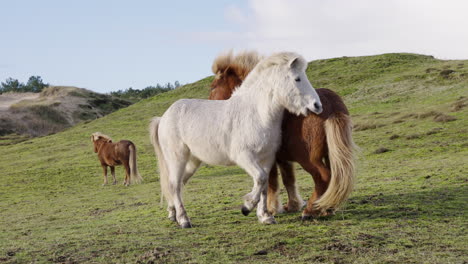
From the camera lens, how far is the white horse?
5.75 metres

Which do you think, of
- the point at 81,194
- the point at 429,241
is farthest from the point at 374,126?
the point at 429,241

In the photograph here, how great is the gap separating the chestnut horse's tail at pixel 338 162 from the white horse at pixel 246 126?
30cm

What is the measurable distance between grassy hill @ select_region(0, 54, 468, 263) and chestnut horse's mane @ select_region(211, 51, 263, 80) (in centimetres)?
208

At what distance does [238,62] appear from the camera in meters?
7.54

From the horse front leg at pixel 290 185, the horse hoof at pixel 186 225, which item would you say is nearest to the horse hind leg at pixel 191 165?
the horse hoof at pixel 186 225

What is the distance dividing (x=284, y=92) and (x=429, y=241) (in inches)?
86.6

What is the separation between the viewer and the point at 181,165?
6.41m

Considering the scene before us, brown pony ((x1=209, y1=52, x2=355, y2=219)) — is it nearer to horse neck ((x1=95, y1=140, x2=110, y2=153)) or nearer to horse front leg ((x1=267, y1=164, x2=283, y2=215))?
horse front leg ((x1=267, y1=164, x2=283, y2=215))

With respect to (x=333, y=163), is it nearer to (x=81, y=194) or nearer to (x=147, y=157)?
(x=81, y=194)

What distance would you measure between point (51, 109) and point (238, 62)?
157 ft

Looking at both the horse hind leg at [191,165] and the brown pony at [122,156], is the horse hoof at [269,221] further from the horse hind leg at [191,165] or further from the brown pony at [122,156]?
the brown pony at [122,156]

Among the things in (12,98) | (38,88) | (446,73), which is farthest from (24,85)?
(446,73)

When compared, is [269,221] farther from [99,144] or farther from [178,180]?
[99,144]

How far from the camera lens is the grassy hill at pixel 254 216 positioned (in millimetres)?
4801
